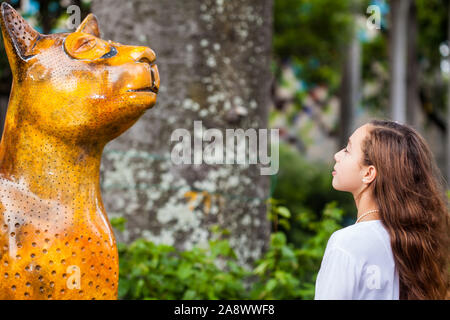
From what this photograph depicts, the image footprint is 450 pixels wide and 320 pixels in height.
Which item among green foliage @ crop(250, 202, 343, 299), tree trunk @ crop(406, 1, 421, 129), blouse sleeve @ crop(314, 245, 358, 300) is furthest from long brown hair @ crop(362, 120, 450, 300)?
tree trunk @ crop(406, 1, 421, 129)

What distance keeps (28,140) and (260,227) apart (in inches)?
79.8

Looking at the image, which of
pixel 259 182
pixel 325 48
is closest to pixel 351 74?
pixel 325 48

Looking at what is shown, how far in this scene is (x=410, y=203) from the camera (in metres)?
1.55

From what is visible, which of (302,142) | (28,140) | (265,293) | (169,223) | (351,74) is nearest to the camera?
(28,140)

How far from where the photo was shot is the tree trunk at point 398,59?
916 cm

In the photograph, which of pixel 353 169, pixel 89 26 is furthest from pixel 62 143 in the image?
pixel 353 169

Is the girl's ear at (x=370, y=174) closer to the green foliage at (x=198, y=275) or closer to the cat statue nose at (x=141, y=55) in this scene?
the cat statue nose at (x=141, y=55)

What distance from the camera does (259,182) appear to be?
3.51m

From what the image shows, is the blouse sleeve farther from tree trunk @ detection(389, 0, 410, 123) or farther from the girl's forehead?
tree trunk @ detection(389, 0, 410, 123)

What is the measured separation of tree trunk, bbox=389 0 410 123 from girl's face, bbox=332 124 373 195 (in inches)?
310

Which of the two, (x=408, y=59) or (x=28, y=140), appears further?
(x=408, y=59)

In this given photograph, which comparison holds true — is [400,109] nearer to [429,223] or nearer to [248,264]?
[248,264]

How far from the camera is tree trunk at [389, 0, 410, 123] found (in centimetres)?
916

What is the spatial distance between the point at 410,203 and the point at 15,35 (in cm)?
131
